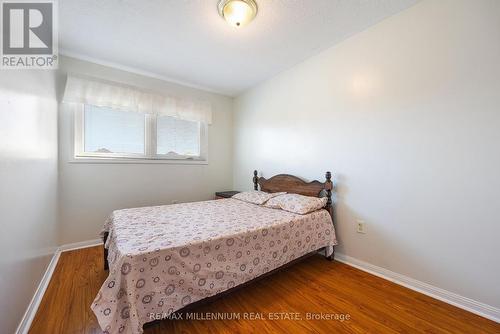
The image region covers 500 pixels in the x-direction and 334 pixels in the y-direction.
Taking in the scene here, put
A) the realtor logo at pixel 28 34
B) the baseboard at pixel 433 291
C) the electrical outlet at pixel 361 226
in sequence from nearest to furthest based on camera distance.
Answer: the realtor logo at pixel 28 34
the baseboard at pixel 433 291
the electrical outlet at pixel 361 226

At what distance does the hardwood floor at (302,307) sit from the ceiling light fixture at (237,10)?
2.39 m

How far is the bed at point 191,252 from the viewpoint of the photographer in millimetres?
1139

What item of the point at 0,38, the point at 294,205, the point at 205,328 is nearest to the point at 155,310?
the point at 205,328

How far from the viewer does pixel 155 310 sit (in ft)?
3.98

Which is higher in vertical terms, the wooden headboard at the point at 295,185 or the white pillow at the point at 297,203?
the wooden headboard at the point at 295,185

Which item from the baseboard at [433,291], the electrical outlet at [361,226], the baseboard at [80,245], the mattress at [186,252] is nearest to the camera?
the mattress at [186,252]

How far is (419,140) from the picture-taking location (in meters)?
1.80

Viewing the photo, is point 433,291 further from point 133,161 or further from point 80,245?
point 80,245

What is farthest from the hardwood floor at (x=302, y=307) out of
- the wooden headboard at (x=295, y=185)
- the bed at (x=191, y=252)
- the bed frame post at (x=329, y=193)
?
the wooden headboard at (x=295, y=185)

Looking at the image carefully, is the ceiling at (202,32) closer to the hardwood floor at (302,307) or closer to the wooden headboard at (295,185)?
the wooden headboard at (295,185)

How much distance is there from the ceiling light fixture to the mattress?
1823 mm

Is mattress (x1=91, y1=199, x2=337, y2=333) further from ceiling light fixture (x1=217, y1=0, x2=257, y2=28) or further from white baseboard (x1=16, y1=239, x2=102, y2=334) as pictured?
ceiling light fixture (x1=217, y1=0, x2=257, y2=28)

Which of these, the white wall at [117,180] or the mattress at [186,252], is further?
the white wall at [117,180]

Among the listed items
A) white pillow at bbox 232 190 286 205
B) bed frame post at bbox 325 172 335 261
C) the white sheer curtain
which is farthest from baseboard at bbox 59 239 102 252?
bed frame post at bbox 325 172 335 261
